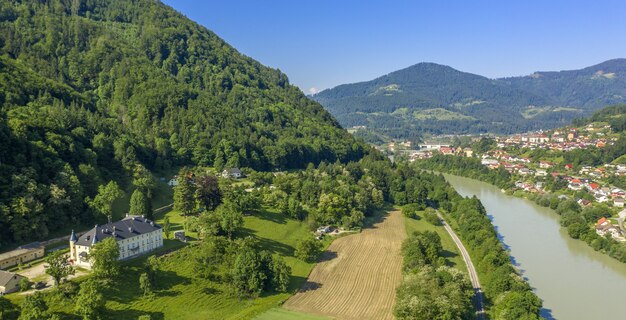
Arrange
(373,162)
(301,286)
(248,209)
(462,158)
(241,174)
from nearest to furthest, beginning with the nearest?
(301,286)
(248,209)
(241,174)
(373,162)
(462,158)

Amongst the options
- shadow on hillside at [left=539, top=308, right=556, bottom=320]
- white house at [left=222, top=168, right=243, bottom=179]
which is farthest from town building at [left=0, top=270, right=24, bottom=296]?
shadow on hillside at [left=539, top=308, right=556, bottom=320]

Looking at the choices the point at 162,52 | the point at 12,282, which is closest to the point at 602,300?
the point at 12,282

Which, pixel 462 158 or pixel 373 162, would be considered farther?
pixel 462 158

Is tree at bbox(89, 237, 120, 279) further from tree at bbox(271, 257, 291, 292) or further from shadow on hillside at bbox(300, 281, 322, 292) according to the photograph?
shadow on hillside at bbox(300, 281, 322, 292)

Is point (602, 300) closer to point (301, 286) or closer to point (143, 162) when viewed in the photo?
point (301, 286)

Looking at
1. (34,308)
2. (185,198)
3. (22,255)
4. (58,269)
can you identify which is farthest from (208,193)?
(34,308)

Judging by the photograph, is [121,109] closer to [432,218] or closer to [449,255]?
[432,218]
